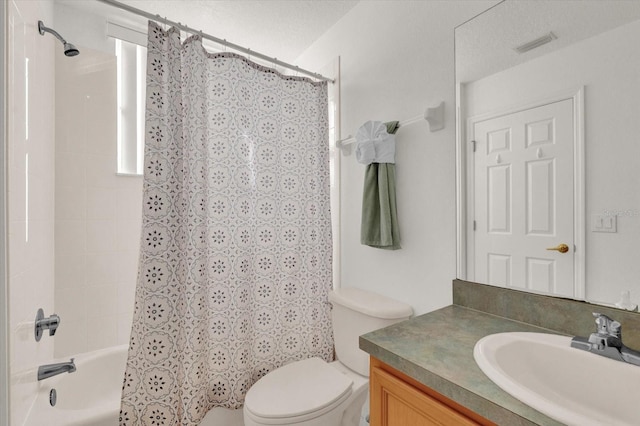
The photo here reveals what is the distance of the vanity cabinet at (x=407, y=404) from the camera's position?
0.66m

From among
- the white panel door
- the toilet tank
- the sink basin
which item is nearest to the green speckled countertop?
the sink basin

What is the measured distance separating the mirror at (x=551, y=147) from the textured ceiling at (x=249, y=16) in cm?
101

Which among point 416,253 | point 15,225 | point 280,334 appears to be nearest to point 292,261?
point 280,334

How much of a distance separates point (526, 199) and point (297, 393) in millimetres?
1213

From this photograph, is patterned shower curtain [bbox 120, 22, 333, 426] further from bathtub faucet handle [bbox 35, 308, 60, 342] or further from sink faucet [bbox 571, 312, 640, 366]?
sink faucet [bbox 571, 312, 640, 366]

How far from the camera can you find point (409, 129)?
1.45 m

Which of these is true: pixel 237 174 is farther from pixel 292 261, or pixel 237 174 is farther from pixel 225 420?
pixel 225 420

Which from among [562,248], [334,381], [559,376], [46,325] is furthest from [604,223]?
[46,325]

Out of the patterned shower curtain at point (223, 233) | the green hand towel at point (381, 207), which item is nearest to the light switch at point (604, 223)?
the green hand towel at point (381, 207)

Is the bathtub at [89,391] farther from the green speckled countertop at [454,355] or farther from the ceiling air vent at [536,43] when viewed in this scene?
the ceiling air vent at [536,43]

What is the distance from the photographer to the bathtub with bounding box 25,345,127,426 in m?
1.20

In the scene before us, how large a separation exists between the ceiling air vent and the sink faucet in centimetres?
87

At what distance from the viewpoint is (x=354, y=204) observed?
1.84m

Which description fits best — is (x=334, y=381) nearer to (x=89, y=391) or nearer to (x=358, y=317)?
(x=358, y=317)
